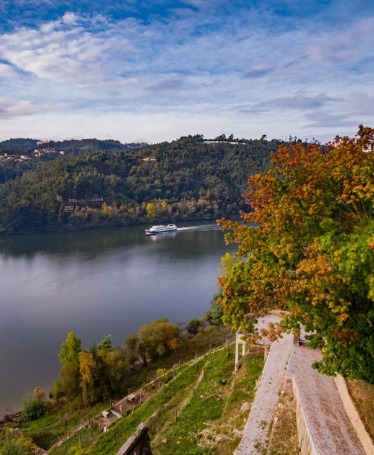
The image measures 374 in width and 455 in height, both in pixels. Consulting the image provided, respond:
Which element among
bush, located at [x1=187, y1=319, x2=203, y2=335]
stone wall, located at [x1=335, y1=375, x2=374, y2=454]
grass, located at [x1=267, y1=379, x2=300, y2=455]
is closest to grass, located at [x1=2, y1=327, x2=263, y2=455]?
grass, located at [x1=267, y1=379, x2=300, y2=455]

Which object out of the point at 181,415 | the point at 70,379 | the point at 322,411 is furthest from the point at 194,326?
the point at 322,411

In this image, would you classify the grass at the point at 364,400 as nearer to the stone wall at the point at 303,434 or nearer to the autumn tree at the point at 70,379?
the stone wall at the point at 303,434

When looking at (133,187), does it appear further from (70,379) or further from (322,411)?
(322,411)

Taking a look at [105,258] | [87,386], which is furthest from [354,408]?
[105,258]

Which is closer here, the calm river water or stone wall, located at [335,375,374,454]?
stone wall, located at [335,375,374,454]

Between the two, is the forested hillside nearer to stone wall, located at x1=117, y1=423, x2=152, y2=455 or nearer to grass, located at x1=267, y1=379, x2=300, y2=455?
grass, located at x1=267, y1=379, x2=300, y2=455

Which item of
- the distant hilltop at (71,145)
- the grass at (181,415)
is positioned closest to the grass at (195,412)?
the grass at (181,415)

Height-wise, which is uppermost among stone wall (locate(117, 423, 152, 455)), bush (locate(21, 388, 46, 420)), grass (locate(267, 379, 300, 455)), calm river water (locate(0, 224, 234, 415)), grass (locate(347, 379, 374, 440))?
stone wall (locate(117, 423, 152, 455))
